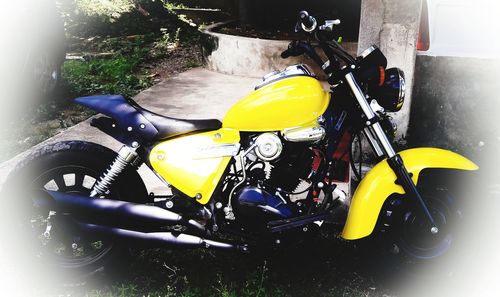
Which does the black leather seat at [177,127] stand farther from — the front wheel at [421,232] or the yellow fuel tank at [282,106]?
the front wheel at [421,232]

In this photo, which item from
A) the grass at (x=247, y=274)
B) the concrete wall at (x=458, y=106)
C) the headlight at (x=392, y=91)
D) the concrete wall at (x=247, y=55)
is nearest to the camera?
the headlight at (x=392, y=91)

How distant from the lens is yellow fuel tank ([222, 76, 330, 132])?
9.11 feet

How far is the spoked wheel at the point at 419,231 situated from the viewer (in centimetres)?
306

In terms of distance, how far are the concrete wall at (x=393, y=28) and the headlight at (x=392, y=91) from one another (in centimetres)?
93

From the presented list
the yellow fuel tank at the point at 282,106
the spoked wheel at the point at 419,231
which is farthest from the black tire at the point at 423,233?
the yellow fuel tank at the point at 282,106

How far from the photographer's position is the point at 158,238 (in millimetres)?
3076

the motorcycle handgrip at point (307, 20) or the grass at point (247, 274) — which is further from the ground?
the motorcycle handgrip at point (307, 20)

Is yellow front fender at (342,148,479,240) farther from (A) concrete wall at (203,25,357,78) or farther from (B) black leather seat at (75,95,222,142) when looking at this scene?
(A) concrete wall at (203,25,357,78)

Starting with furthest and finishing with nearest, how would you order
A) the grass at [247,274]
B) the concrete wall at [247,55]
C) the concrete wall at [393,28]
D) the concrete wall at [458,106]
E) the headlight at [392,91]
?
the concrete wall at [247,55]
the concrete wall at [458,106]
the concrete wall at [393,28]
the grass at [247,274]
the headlight at [392,91]

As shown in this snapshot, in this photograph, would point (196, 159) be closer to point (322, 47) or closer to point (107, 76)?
point (322, 47)

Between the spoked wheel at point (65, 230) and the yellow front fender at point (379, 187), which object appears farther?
the spoked wheel at point (65, 230)

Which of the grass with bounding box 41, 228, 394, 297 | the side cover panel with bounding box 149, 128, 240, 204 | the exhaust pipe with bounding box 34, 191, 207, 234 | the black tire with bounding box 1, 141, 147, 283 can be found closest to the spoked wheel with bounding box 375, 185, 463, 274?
the grass with bounding box 41, 228, 394, 297

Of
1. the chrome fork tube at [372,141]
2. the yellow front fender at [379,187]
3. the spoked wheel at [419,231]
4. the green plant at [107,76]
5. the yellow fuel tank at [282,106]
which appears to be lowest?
the green plant at [107,76]

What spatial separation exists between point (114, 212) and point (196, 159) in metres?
0.59
